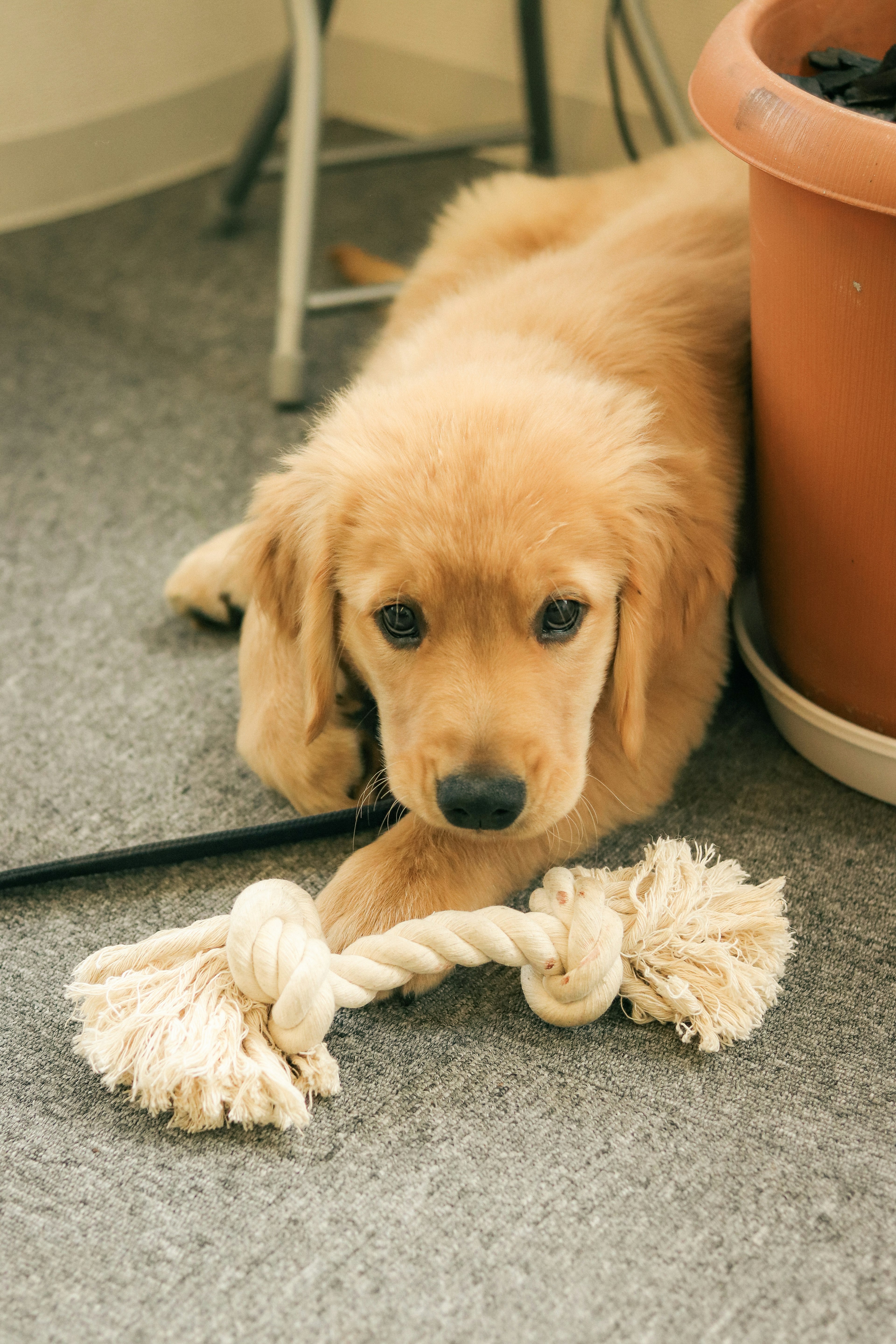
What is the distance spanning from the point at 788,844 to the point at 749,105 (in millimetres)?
825

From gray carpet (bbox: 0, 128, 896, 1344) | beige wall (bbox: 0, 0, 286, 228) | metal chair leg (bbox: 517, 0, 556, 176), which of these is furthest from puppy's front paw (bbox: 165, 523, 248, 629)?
beige wall (bbox: 0, 0, 286, 228)

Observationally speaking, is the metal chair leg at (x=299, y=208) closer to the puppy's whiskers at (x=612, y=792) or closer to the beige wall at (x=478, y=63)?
the beige wall at (x=478, y=63)

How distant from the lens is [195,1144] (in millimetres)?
1128

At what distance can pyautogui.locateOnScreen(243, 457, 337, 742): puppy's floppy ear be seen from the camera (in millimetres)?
1358

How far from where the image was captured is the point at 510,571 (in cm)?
120

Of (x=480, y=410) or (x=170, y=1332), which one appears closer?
(x=170, y=1332)

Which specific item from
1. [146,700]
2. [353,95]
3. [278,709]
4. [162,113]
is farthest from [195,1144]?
[353,95]

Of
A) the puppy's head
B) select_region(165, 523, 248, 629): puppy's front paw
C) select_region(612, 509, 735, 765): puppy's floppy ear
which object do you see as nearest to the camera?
the puppy's head

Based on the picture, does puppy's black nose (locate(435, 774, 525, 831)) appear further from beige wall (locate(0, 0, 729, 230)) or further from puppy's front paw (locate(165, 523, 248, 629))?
beige wall (locate(0, 0, 729, 230))

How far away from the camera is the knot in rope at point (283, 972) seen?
1.10 metres

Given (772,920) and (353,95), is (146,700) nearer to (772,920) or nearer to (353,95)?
(772,920)

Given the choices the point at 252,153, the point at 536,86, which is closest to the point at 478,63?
the point at 536,86

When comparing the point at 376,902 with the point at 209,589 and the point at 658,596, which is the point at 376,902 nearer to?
the point at 658,596

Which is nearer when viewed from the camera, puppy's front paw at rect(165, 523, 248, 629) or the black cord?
puppy's front paw at rect(165, 523, 248, 629)
